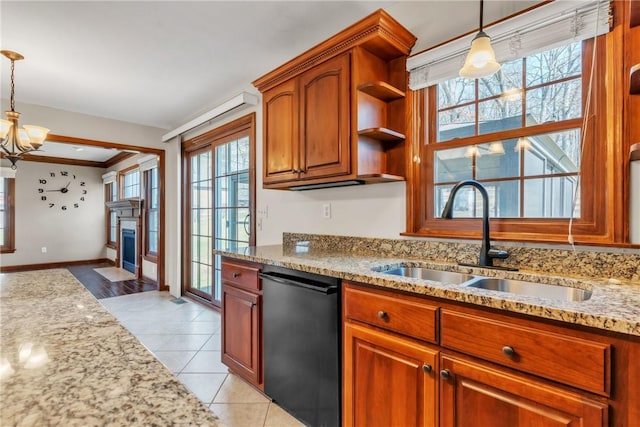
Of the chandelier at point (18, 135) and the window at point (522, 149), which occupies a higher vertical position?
the chandelier at point (18, 135)

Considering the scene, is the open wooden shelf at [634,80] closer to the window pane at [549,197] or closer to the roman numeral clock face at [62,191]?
the window pane at [549,197]

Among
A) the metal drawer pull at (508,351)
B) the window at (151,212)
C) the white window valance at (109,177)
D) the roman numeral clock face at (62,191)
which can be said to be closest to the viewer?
the metal drawer pull at (508,351)

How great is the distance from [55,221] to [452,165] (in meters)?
8.42

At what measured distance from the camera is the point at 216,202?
13.1ft

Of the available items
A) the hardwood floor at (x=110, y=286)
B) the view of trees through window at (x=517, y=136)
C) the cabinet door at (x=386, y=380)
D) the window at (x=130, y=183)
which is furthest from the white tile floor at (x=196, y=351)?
the window at (x=130, y=183)

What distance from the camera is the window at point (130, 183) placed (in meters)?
6.29

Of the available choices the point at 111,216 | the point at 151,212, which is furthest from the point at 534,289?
the point at 111,216

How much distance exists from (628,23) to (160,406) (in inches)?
81.7

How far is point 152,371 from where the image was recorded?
0.61 m

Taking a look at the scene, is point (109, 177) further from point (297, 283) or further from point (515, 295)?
point (515, 295)

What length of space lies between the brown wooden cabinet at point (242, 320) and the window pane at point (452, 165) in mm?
1280

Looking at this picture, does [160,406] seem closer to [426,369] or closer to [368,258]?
[426,369]

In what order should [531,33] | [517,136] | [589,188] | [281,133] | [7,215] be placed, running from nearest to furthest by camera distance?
1. [589,188]
2. [531,33]
3. [517,136]
4. [281,133]
5. [7,215]

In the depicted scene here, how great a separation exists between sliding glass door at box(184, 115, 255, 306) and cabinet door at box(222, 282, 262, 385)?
1.09 m
